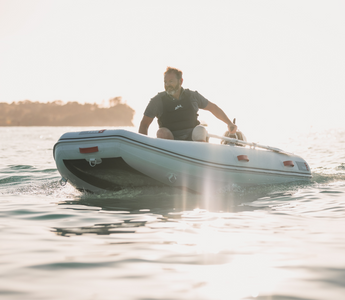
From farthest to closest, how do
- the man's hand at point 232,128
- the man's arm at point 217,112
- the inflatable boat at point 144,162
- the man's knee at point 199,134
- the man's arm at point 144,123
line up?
the man's arm at point 217,112, the man's hand at point 232,128, the man's arm at point 144,123, the man's knee at point 199,134, the inflatable boat at point 144,162

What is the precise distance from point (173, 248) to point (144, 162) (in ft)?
6.79

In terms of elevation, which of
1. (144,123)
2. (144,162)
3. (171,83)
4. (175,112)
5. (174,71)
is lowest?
(144,162)

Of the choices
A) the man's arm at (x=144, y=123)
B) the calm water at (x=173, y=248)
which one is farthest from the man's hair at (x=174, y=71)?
the calm water at (x=173, y=248)

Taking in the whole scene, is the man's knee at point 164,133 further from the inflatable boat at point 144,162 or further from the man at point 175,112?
→ the inflatable boat at point 144,162

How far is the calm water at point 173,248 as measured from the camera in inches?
72.6

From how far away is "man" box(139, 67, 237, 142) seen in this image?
506 centimetres

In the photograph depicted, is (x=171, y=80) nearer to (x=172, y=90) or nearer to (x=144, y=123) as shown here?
(x=172, y=90)

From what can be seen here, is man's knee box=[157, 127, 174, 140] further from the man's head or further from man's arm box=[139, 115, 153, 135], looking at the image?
the man's head

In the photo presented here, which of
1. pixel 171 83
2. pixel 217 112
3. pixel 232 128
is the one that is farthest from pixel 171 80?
pixel 232 128

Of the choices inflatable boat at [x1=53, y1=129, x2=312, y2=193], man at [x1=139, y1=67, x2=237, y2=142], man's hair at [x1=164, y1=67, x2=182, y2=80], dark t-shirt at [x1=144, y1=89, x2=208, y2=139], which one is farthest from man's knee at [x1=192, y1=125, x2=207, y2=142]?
man's hair at [x1=164, y1=67, x2=182, y2=80]

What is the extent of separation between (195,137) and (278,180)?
1721mm

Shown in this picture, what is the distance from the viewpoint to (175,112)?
5164mm

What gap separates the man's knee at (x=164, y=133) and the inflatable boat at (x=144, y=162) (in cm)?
38

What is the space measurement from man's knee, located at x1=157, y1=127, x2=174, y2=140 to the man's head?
1.58 ft
